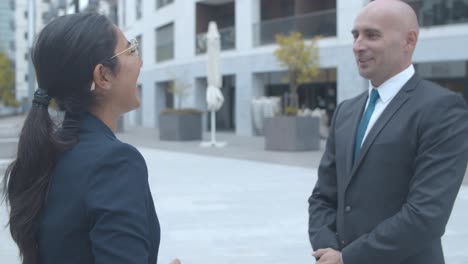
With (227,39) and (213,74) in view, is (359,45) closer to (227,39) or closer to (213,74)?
(213,74)

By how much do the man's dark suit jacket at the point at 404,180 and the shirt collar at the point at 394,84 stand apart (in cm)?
3

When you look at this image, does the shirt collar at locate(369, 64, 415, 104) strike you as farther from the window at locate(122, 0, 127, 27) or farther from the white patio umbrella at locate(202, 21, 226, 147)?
the window at locate(122, 0, 127, 27)

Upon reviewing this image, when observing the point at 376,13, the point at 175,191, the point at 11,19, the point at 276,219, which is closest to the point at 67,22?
the point at 376,13

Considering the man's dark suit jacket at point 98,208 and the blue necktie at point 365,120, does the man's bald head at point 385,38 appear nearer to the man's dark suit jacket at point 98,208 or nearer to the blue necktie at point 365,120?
the blue necktie at point 365,120

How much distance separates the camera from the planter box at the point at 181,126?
19219 mm

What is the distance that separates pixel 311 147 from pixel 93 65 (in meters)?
13.7

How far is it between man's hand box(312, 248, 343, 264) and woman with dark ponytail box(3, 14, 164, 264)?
0.85m

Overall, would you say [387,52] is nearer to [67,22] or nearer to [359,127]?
[359,127]

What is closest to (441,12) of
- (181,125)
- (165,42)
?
(181,125)

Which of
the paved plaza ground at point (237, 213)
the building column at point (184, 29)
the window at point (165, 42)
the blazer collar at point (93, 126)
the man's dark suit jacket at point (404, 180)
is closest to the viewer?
the blazer collar at point (93, 126)

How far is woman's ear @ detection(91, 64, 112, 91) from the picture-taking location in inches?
60.3

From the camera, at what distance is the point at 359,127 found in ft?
7.69

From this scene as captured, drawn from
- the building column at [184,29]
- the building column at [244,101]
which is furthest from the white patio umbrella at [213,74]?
the building column at [184,29]

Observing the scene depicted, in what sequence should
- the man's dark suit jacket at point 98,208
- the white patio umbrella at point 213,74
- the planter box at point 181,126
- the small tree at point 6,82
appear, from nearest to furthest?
the man's dark suit jacket at point 98,208
the white patio umbrella at point 213,74
the planter box at point 181,126
the small tree at point 6,82
